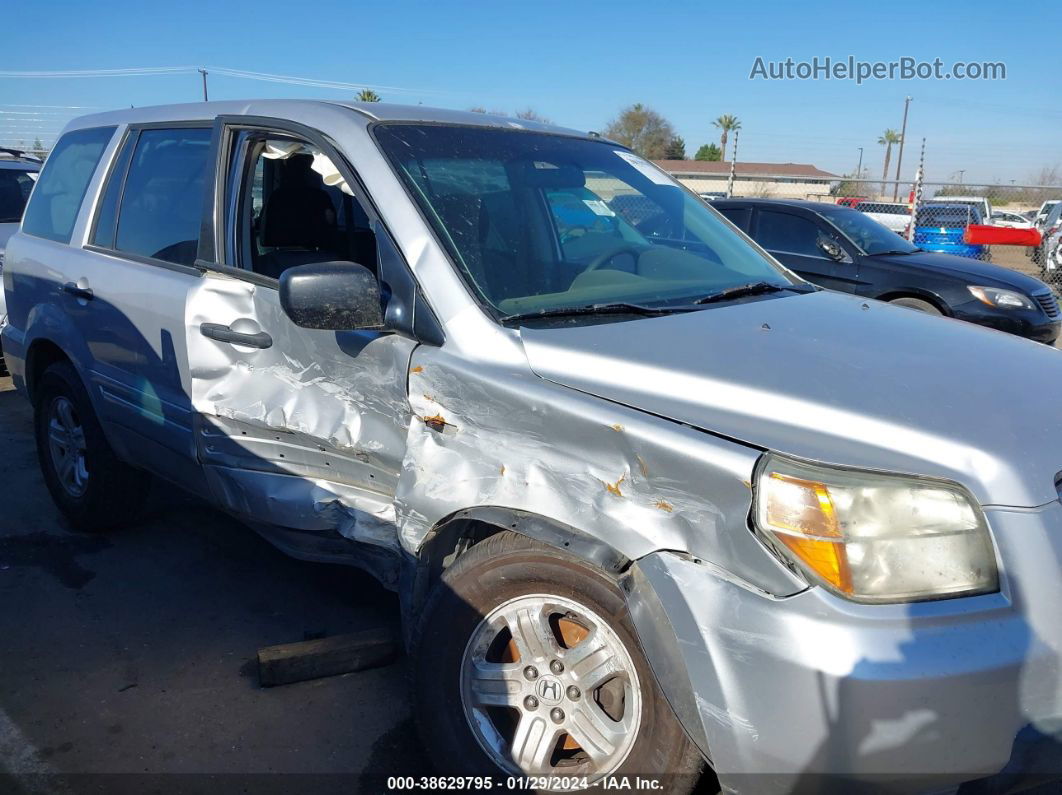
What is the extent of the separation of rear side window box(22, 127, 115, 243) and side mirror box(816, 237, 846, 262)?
272 inches

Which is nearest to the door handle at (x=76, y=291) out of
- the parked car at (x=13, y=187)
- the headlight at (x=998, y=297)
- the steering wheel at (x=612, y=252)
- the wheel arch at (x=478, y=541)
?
the wheel arch at (x=478, y=541)

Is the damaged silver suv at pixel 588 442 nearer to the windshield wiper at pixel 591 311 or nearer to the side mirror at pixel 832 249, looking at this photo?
the windshield wiper at pixel 591 311

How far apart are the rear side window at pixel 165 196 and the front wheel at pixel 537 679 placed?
6.37 feet

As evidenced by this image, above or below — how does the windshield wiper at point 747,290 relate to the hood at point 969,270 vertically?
above

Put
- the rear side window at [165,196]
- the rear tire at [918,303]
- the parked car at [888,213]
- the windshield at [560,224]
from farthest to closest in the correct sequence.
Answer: the parked car at [888,213]
the rear tire at [918,303]
the rear side window at [165,196]
the windshield at [560,224]

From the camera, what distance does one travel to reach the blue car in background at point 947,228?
14503 mm

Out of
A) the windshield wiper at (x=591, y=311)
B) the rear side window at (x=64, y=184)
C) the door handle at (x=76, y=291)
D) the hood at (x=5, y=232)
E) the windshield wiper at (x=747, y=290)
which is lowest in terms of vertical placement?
the door handle at (x=76, y=291)

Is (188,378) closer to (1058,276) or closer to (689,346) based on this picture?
(689,346)

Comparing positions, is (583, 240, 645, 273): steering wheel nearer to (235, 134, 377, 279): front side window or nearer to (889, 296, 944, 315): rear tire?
(235, 134, 377, 279): front side window

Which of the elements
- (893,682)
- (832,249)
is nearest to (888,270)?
(832,249)

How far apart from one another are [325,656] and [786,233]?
24.6 ft

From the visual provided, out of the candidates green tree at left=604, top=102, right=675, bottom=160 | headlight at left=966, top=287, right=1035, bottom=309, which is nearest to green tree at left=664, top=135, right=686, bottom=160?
green tree at left=604, top=102, right=675, bottom=160

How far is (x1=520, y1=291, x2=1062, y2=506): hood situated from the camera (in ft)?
6.31

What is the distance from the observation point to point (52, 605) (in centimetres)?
384
